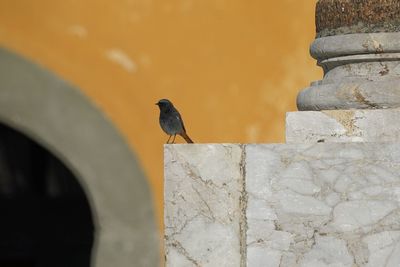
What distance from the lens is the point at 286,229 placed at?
5.36 meters

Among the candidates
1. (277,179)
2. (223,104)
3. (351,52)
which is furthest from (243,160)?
(223,104)

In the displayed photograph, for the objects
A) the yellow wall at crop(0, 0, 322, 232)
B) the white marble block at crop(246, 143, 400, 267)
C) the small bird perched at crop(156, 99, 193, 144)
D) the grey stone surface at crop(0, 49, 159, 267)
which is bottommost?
the white marble block at crop(246, 143, 400, 267)

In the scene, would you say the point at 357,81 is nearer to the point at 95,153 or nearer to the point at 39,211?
the point at 95,153

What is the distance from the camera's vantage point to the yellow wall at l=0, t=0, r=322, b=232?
723 centimetres

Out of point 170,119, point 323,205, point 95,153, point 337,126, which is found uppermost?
point 95,153

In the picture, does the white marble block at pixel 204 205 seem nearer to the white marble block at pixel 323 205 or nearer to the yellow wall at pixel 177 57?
the white marble block at pixel 323 205

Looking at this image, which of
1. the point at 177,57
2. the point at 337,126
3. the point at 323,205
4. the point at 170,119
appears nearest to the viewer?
the point at 323,205

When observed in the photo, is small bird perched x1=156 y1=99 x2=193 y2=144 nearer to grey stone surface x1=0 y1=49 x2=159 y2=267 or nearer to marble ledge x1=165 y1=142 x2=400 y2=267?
marble ledge x1=165 y1=142 x2=400 y2=267

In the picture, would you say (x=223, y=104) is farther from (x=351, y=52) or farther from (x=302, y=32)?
(x=351, y=52)

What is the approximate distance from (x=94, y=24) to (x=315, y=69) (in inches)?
38.2

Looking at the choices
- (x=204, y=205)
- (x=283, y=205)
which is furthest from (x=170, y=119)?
Answer: (x=283, y=205)

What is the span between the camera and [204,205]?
543 centimetres

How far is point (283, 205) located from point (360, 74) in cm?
53

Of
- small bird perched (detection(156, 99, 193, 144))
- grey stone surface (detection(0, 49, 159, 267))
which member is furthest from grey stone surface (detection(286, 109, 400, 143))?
grey stone surface (detection(0, 49, 159, 267))
